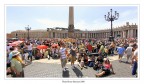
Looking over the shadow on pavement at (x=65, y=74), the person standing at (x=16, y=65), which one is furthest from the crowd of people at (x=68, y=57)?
the shadow on pavement at (x=65, y=74)

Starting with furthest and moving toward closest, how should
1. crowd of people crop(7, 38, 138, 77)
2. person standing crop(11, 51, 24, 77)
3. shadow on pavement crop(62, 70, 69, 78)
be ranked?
shadow on pavement crop(62, 70, 69, 78) → crowd of people crop(7, 38, 138, 77) → person standing crop(11, 51, 24, 77)

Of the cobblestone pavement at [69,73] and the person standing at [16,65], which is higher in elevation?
the person standing at [16,65]

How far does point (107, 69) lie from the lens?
8.76 meters

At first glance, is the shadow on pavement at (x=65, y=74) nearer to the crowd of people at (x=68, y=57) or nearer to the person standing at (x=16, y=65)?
the crowd of people at (x=68, y=57)

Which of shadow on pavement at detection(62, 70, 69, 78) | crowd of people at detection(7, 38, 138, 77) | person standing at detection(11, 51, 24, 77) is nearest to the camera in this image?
person standing at detection(11, 51, 24, 77)

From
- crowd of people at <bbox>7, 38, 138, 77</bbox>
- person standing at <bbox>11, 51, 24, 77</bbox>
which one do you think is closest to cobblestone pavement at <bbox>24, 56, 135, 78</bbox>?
crowd of people at <bbox>7, 38, 138, 77</bbox>

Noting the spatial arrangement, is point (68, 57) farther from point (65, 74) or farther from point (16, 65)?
point (16, 65)

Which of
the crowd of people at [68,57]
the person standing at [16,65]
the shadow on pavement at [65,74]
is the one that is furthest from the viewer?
the shadow on pavement at [65,74]

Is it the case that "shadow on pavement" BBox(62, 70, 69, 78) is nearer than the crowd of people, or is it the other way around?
the crowd of people

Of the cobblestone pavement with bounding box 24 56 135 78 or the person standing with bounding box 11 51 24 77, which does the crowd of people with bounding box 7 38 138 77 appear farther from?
the cobblestone pavement with bounding box 24 56 135 78

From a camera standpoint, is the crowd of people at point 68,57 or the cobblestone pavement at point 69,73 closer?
the crowd of people at point 68,57

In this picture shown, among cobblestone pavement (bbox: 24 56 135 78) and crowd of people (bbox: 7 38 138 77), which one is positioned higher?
crowd of people (bbox: 7 38 138 77)
